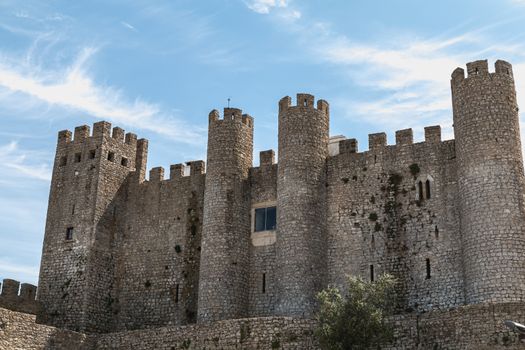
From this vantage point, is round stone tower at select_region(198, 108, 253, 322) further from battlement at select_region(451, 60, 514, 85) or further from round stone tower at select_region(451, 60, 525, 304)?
battlement at select_region(451, 60, 514, 85)

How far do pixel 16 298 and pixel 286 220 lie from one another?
12.9 m

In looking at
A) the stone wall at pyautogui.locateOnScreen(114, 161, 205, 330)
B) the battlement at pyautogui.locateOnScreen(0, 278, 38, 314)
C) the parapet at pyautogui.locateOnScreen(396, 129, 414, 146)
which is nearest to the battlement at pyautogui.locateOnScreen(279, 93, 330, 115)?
the parapet at pyautogui.locateOnScreen(396, 129, 414, 146)

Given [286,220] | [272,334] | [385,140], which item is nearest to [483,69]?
[385,140]

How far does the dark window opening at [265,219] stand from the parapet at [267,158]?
2161mm

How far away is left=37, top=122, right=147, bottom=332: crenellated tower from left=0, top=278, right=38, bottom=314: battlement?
1.62ft

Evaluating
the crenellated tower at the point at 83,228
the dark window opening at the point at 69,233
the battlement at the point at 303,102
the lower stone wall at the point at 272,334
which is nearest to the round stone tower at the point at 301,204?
the battlement at the point at 303,102

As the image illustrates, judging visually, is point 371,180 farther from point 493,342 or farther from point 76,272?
point 76,272

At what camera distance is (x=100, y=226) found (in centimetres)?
3653

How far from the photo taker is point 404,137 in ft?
107

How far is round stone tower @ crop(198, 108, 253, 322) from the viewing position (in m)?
32.5

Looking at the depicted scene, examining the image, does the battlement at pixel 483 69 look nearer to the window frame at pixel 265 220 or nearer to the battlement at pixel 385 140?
the battlement at pixel 385 140

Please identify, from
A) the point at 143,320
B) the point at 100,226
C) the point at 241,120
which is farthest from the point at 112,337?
the point at 241,120

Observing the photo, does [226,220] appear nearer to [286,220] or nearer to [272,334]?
[286,220]

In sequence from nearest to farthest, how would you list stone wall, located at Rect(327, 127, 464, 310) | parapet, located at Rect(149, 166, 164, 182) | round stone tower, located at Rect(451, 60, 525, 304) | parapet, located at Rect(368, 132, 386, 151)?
round stone tower, located at Rect(451, 60, 525, 304)
stone wall, located at Rect(327, 127, 464, 310)
parapet, located at Rect(368, 132, 386, 151)
parapet, located at Rect(149, 166, 164, 182)
